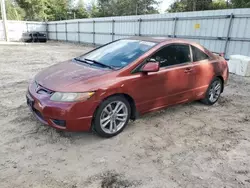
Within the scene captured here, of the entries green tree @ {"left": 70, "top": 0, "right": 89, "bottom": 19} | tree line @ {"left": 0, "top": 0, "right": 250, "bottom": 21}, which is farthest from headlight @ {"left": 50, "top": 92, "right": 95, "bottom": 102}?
green tree @ {"left": 70, "top": 0, "right": 89, "bottom": 19}

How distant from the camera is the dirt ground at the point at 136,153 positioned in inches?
96.7

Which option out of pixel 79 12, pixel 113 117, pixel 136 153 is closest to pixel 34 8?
pixel 79 12

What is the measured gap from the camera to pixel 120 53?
12.4ft

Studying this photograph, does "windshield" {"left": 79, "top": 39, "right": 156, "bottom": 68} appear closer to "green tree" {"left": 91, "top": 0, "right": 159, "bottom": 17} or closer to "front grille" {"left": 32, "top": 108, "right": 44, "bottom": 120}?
"front grille" {"left": 32, "top": 108, "right": 44, "bottom": 120}

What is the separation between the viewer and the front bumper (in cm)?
287

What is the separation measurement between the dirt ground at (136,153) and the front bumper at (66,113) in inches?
12.9

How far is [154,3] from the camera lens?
40.4 meters

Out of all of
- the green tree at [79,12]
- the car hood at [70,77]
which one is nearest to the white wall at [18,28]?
the green tree at [79,12]

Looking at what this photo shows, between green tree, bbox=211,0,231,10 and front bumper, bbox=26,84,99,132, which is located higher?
green tree, bbox=211,0,231,10

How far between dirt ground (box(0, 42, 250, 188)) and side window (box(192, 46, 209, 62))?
1106 millimetres

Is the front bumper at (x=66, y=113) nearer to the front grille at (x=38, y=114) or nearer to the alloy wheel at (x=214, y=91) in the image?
the front grille at (x=38, y=114)

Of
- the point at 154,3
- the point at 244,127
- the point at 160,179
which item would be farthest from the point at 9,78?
the point at 154,3

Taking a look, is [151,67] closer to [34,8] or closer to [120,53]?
[120,53]

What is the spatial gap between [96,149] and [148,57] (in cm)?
165
